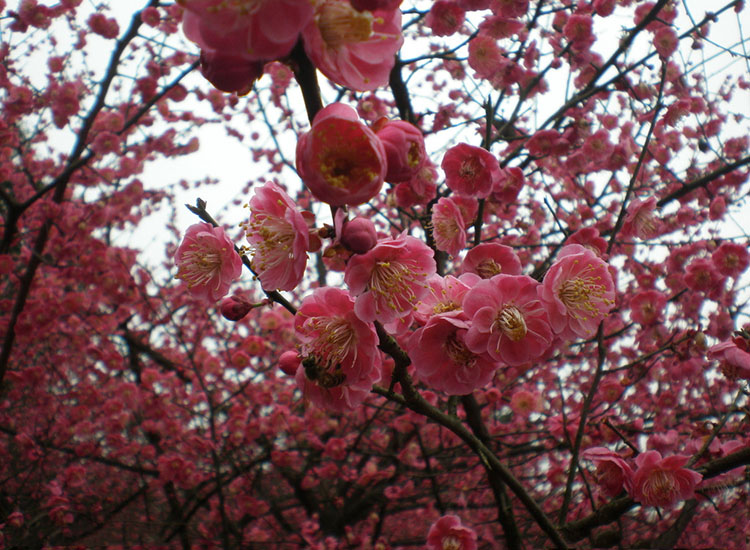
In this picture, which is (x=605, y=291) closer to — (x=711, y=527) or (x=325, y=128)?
(x=325, y=128)

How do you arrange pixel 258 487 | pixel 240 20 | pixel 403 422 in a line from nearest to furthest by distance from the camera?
1. pixel 240 20
2. pixel 403 422
3. pixel 258 487

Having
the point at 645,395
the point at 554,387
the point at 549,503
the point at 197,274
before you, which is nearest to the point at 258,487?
the point at 549,503

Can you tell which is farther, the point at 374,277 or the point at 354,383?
the point at 354,383

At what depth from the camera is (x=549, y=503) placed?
4.55m

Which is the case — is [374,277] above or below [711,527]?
above

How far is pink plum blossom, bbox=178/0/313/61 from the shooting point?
73cm

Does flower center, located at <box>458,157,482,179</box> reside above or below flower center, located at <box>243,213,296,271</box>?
above

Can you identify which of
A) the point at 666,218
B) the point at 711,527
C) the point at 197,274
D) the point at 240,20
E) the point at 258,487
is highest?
the point at 666,218

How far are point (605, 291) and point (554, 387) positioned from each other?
5172 mm

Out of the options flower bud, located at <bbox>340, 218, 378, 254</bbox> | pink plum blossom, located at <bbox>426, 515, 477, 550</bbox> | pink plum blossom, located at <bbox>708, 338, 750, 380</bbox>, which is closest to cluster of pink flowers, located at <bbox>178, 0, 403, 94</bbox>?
flower bud, located at <bbox>340, 218, 378, 254</bbox>

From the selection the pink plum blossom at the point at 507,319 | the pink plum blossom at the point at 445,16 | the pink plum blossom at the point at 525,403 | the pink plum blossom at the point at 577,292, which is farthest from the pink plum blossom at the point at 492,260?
the pink plum blossom at the point at 525,403

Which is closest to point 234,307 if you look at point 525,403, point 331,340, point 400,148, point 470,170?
point 331,340

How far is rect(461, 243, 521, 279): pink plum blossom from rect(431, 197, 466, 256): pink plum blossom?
274 mm

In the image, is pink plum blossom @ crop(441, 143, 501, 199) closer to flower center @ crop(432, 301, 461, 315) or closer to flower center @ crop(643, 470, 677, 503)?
flower center @ crop(432, 301, 461, 315)
